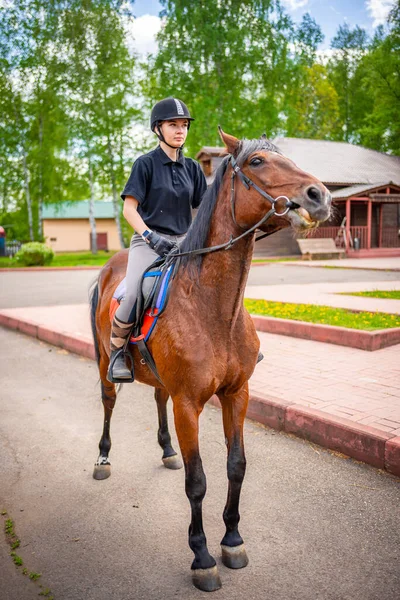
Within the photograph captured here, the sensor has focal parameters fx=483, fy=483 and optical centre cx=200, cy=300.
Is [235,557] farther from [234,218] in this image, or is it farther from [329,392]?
[329,392]

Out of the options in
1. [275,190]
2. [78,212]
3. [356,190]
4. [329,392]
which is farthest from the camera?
[78,212]

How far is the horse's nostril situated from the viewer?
2402 mm

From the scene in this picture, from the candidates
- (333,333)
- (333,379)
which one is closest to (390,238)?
(333,333)

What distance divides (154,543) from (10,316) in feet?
29.1

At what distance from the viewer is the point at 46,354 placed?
27.5 feet

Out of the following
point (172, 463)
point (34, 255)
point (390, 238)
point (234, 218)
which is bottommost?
point (172, 463)

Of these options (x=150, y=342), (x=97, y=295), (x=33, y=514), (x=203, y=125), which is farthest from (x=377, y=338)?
(x=203, y=125)

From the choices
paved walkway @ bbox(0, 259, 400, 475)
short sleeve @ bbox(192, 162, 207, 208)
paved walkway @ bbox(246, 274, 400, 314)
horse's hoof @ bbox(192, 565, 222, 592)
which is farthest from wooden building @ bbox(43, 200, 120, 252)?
horse's hoof @ bbox(192, 565, 222, 592)

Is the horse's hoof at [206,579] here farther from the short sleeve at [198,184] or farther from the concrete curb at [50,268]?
the concrete curb at [50,268]

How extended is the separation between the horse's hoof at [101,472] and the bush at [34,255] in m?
27.1

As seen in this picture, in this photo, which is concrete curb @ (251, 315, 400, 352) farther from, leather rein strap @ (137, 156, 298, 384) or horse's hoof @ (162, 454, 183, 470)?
leather rein strap @ (137, 156, 298, 384)

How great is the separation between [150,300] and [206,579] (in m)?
1.68

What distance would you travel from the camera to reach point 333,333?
784 cm

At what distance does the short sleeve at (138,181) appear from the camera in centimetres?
334
